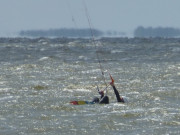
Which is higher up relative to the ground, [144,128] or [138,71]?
[144,128]

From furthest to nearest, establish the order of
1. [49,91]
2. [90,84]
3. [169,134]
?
[90,84]
[49,91]
[169,134]

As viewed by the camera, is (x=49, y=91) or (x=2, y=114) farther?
(x=49, y=91)

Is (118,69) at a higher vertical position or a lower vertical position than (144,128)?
lower

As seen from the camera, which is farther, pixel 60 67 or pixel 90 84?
pixel 60 67

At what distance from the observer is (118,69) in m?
51.5

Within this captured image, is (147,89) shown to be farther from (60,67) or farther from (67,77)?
(60,67)

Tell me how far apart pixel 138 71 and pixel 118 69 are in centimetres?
299

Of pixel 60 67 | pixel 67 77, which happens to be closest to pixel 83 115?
pixel 67 77

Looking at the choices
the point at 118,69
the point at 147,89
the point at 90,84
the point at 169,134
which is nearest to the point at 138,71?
the point at 118,69

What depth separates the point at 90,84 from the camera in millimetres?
39406

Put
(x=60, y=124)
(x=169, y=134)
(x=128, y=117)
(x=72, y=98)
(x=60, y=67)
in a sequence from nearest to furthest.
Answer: (x=169, y=134), (x=60, y=124), (x=128, y=117), (x=72, y=98), (x=60, y=67)

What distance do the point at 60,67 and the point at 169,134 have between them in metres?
32.6

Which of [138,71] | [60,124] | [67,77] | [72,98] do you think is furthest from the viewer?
[138,71]

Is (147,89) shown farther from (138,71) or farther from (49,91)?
(138,71)
